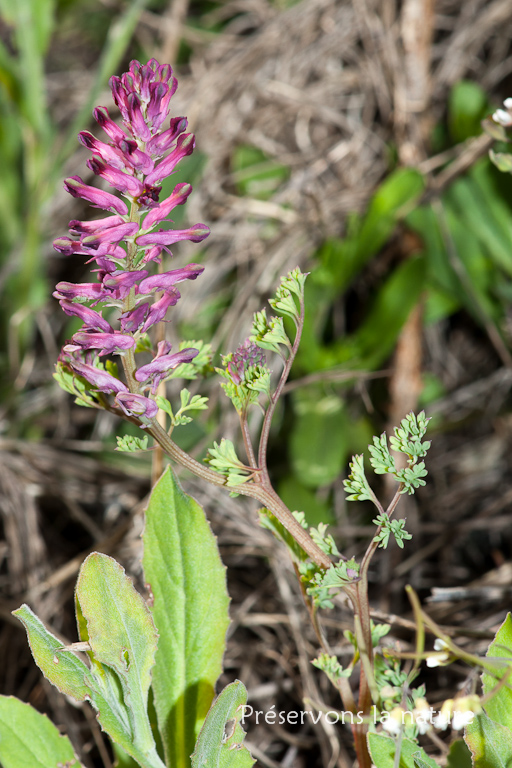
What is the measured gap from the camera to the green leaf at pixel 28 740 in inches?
40.2

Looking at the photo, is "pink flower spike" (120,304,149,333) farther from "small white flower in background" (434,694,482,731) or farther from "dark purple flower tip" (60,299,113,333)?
"small white flower in background" (434,694,482,731)

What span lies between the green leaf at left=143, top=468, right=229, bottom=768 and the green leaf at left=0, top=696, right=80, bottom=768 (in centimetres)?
16

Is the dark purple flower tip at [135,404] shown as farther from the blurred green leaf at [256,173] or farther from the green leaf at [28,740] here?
the blurred green leaf at [256,173]

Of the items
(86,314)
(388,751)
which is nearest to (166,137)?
(86,314)

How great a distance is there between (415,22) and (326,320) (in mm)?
1094

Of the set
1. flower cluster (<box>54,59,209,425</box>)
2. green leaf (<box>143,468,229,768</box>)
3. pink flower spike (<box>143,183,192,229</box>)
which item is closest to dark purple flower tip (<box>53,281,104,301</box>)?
flower cluster (<box>54,59,209,425</box>)

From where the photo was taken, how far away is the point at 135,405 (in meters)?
0.86

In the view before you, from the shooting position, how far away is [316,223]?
95.4 inches

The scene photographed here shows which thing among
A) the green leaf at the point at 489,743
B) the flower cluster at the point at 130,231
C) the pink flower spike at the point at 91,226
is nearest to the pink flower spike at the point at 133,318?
the flower cluster at the point at 130,231

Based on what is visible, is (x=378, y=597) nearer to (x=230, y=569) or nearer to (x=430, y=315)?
(x=230, y=569)

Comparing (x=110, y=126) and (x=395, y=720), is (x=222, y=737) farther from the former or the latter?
(x=110, y=126)

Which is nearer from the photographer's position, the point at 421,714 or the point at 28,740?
the point at 421,714

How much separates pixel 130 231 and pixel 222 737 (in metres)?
0.70

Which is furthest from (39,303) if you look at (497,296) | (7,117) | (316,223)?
(497,296)
